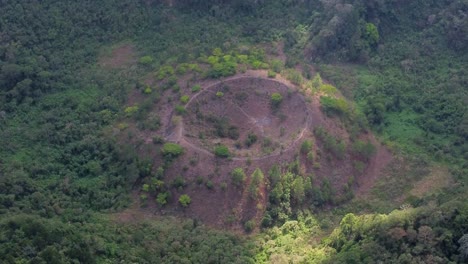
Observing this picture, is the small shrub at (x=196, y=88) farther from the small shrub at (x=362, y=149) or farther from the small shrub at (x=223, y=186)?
the small shrub at (x=362, y=149)

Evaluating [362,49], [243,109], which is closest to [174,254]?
[243,109]

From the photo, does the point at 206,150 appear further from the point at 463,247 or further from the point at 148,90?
the point at 463,247

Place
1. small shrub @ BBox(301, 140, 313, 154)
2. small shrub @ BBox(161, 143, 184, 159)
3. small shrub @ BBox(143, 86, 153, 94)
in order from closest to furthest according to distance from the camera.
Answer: small shrub @ BBox(161, 143, 184, 159) < small shrub @ BBox(301, 140, 313, 154) < small shrub @ BBox(143, 86, 153, 94)

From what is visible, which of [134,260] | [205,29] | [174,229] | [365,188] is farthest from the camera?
[205,29]

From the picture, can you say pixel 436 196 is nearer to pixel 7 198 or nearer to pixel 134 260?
pixel 134 260

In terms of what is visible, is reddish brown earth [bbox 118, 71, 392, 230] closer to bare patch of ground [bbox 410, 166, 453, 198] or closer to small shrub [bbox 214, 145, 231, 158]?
small shrub [bbox 214, 145, 231, 158]

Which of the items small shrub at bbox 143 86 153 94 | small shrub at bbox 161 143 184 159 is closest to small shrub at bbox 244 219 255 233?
small shrub at bbox 161 143 184 159
